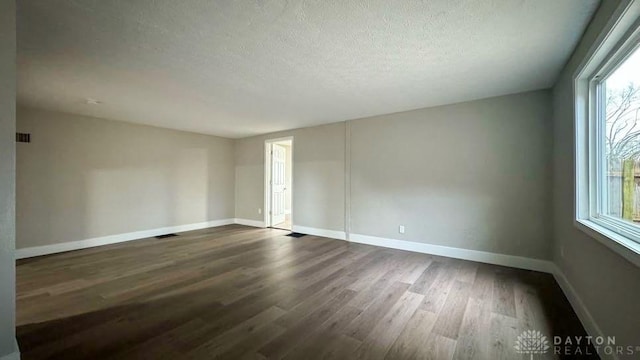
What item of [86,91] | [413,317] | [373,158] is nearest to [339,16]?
[413,317]

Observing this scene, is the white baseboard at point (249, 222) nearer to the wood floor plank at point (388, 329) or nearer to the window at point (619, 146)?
the wood floor plank at point (388, 329)

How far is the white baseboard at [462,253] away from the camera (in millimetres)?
3283

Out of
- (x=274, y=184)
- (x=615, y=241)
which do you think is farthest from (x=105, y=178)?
(x=615, y=241)

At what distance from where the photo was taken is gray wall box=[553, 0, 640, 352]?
1450 mm

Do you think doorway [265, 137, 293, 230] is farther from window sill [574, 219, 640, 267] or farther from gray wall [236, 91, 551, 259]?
window sill [574, 219, 640, 267]

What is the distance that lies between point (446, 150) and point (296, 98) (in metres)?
2.45

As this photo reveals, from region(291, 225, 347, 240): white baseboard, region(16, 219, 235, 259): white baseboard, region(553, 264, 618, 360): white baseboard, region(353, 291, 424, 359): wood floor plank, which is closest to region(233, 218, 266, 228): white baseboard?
region(16, 219, 235, 259): white baseboard

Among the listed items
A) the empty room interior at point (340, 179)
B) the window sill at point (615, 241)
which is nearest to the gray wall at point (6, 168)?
the empty room interior at point (340, 179)

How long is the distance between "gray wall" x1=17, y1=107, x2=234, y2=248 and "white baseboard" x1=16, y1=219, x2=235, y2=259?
0.27 ft

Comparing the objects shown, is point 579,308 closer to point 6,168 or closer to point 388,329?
point 388,329

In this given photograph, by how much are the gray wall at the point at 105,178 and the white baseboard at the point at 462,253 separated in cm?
408

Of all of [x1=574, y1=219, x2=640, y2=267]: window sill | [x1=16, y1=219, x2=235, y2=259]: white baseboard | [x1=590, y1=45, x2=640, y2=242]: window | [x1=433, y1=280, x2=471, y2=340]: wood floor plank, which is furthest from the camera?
[x1=16, y1=219, x2=235, y2=259]: white baseboard

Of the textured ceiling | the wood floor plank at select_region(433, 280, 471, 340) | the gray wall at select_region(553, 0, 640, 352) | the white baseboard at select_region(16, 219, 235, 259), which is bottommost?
the wood floor plank at select_region(433, 280, 471, 340)

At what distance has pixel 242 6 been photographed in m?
1.72
